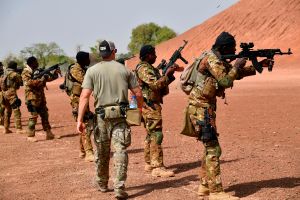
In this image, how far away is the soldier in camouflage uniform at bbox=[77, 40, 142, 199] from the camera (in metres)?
6.53

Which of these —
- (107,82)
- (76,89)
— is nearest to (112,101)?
(107,82)

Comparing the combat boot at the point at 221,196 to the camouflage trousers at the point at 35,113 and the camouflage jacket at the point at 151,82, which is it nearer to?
the camouflage jacket at the point at 151,82

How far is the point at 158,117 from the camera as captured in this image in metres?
7.95

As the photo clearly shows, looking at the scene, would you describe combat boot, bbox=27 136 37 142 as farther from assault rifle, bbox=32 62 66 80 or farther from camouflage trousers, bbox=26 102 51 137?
assault rifle, bbox=32 62 66 80

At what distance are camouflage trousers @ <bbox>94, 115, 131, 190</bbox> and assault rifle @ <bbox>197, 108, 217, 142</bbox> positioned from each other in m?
0.90

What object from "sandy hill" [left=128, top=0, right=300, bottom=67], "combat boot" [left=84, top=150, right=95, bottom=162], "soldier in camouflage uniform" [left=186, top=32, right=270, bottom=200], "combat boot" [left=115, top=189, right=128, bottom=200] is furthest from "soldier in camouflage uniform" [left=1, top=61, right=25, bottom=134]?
"sandy hill" [left=128, top=0, right=300, bottom=67]

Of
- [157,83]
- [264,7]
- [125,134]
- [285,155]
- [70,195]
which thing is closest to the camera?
[125,134]

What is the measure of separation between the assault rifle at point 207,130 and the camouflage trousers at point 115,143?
90 cm

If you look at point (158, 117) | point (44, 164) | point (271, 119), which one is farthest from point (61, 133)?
point (158, 117)

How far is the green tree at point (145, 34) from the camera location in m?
108

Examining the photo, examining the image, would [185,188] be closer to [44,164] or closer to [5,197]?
[5,197]

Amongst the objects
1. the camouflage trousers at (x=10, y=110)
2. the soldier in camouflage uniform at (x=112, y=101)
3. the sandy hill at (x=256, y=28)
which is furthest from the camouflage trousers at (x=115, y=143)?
the sandy hill at (x=256, y=28)

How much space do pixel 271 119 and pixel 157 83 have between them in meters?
7.69

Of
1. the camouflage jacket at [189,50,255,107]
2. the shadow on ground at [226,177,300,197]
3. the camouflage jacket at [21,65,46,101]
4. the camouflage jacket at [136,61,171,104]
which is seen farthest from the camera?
the camouflage jacket at [21,65,46,101]
